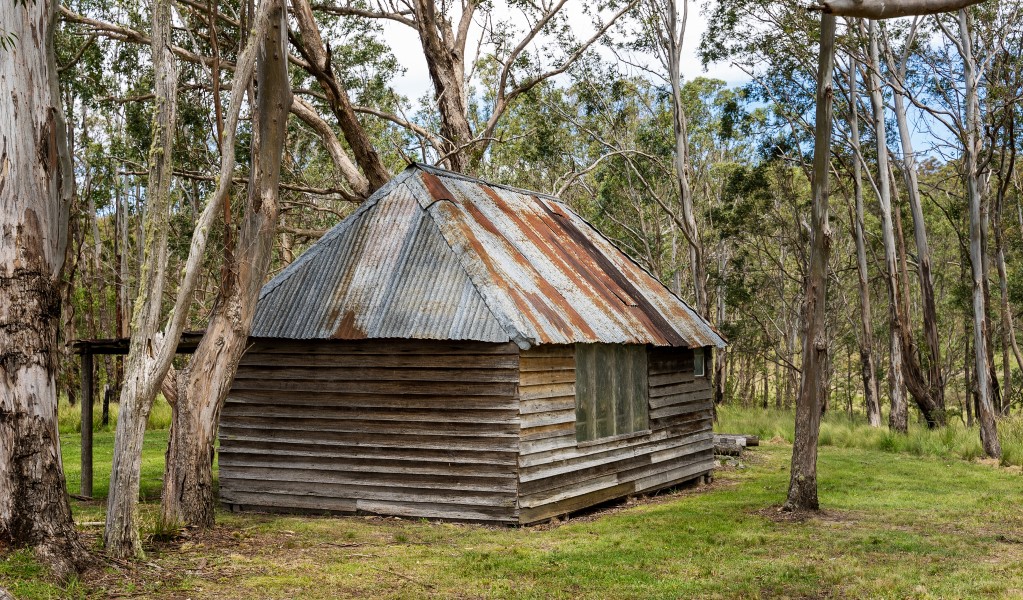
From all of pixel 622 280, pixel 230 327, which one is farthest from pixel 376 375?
pixel 622 280

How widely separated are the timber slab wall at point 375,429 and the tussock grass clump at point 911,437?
43.1 ft

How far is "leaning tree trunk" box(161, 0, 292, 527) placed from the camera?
10.9 m

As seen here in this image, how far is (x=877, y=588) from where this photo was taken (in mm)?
8438

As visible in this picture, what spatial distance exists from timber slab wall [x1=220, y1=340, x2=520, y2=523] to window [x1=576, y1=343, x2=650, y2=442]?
68.9 inches

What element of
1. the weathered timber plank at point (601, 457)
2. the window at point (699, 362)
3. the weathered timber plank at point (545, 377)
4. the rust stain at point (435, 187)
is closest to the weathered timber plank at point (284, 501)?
the weathered timber plank at point (601, 457)

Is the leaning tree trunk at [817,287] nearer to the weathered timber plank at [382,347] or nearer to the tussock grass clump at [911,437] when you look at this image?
the weathered timber plank at [382,347]

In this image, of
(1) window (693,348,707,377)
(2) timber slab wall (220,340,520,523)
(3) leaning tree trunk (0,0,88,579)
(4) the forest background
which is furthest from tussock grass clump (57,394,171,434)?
(3) leaning tree trunk (0,0,88,579)

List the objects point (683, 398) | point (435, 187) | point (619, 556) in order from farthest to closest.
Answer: point (683, 398) < point (435, 187) < point (619, 556)

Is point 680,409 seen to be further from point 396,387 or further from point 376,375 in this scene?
point 376,375

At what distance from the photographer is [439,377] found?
480 inches

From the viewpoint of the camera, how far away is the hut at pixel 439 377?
1189 cm

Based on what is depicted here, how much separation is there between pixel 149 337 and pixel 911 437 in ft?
63.5

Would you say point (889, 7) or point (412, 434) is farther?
point (412, 434)

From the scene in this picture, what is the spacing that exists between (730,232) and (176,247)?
703 inches
